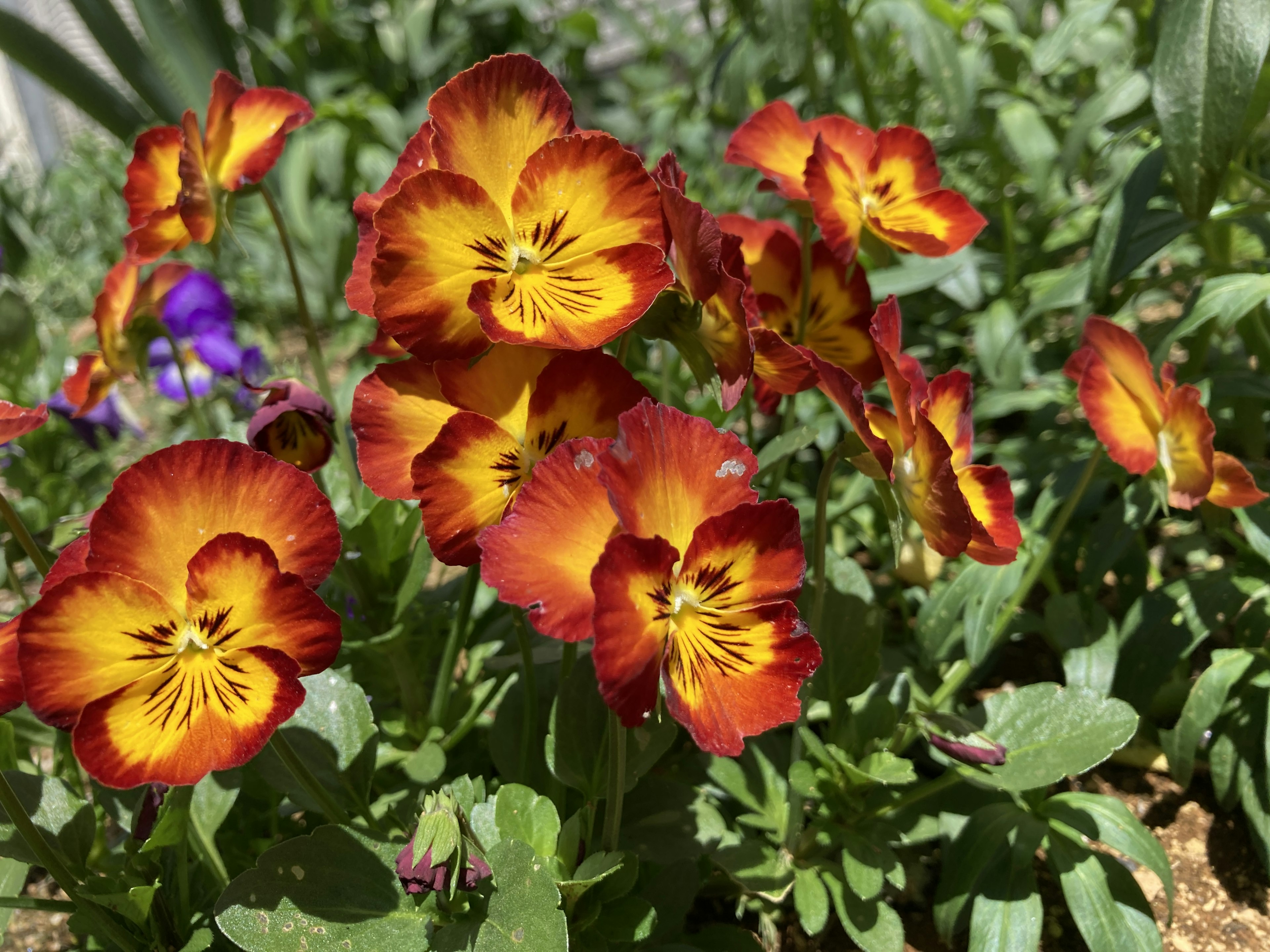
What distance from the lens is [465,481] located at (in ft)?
2.67

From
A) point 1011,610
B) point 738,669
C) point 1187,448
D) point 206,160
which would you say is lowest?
point 1011,610

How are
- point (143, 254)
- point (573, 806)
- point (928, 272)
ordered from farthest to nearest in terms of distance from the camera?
point (928, 272)
point (573, 806)
point (143, 254)

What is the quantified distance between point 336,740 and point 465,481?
0.44 meters

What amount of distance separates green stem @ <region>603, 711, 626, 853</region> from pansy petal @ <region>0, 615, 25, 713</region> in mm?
481

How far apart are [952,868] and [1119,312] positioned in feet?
3.98

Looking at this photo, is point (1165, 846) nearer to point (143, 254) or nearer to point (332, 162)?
point (143, 254)

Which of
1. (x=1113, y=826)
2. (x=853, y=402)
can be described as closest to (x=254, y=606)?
(x=853, y=402)

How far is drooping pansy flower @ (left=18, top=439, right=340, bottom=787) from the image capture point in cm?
69

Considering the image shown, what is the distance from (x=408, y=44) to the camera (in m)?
4.15

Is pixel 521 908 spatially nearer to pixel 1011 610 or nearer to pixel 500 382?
pixel 500 382

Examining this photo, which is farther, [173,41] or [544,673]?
[173,41]

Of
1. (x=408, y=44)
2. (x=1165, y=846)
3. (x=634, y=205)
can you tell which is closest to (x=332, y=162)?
(x=408, y=44)

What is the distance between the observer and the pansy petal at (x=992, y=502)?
91 cm

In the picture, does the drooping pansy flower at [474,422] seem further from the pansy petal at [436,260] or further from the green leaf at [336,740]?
the green leaf at [336,740]
